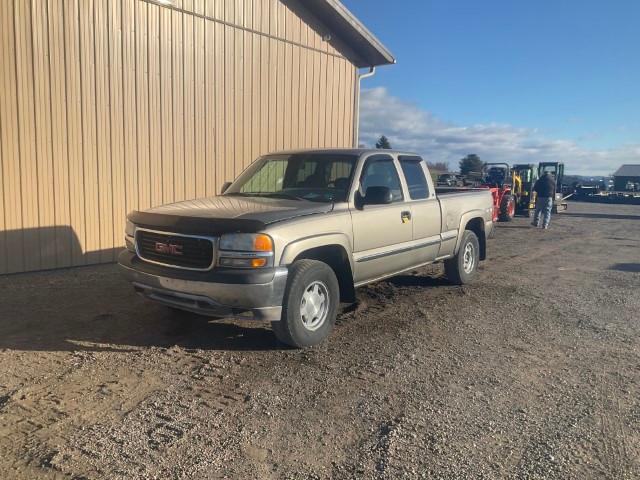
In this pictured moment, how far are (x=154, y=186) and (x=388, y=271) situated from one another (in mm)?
4892

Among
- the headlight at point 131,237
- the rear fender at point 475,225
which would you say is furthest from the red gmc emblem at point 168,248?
the rear fender at point 475,225

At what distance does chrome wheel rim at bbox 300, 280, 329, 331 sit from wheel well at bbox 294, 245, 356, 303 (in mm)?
310

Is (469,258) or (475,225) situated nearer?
(469,258)

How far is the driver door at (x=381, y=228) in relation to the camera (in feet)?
18.2

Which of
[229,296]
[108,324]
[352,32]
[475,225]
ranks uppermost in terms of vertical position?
[352,32]

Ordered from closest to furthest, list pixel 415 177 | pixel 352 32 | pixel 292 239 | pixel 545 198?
pixel 292 239 → pixel 415 177 → pixel 352 32 → pixel 545 198

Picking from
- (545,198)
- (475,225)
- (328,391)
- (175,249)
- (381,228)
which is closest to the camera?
(328,391)

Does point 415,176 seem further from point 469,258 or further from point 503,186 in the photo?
point 503,186

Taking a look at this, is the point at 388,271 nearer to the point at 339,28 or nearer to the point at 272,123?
the point at 272,123

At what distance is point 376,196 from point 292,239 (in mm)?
1254

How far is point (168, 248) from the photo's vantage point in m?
4.90

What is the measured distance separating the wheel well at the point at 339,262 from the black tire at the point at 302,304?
17 centimetres

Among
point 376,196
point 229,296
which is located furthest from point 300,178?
point 229,296

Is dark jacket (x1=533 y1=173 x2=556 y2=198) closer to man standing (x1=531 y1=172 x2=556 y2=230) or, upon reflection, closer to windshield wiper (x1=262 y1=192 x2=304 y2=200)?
man standing (x1=531 y1=172 x2=556 y2=230)
